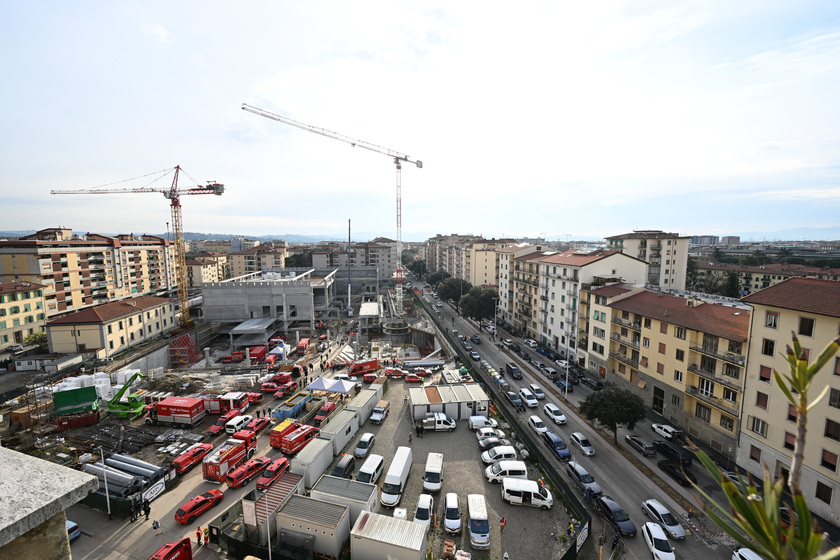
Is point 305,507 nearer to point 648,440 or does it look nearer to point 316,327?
point 648,440

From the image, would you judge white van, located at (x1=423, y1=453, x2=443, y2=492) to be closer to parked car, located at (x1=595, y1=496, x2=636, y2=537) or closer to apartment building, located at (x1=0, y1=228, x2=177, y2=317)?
parked car, located at (x1=595, y1=496, x2=636, y2=537)

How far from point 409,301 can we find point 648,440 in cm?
6236

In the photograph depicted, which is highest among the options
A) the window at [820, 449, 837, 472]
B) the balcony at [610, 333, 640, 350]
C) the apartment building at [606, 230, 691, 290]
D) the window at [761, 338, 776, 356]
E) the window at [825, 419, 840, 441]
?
the apartment building at [606, 230, 691, 290]

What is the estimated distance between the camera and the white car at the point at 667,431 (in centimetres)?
2758

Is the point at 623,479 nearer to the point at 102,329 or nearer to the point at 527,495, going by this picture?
the point at 527,495

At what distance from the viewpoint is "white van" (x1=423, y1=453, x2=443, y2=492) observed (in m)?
20.8

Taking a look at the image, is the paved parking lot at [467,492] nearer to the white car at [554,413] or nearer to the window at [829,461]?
the white car at [554,413]

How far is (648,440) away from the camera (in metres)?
28.0

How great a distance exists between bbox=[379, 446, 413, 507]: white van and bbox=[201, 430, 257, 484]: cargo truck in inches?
346

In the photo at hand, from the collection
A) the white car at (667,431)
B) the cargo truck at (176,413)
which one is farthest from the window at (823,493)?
the cargo truck at (176,413)

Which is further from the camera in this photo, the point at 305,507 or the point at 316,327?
the point at 316,327

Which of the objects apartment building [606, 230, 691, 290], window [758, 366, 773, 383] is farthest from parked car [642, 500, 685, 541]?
apartment building [606, 230, 691, 290]

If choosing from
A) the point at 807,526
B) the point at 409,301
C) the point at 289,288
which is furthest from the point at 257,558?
the point at 409,301

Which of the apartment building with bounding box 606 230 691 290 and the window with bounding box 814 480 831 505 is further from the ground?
the apartment building with bounding box 606 230 691 290
